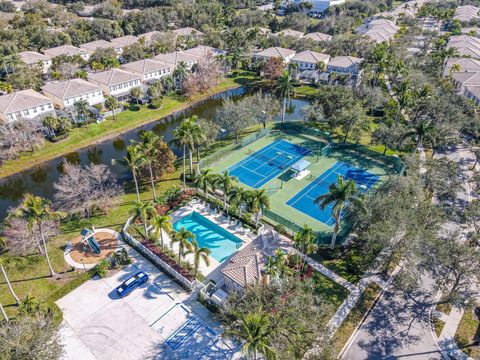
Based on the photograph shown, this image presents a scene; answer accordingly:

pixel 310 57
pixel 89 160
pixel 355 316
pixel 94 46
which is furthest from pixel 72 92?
pixel 355 316

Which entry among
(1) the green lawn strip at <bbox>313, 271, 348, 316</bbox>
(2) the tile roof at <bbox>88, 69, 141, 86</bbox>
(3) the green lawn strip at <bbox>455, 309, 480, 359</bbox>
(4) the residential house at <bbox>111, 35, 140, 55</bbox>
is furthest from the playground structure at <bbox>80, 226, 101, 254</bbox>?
(4) the residential house at <bbox>111, 35, 140, 55</bbox>

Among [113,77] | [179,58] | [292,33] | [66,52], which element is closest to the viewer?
[113,77]

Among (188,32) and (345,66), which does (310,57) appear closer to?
(345,66)

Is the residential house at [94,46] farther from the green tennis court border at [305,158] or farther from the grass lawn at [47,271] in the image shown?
the grass lawn at [47,271]

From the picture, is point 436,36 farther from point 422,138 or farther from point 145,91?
point 145,91

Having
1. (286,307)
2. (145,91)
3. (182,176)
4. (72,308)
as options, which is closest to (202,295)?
(286,307)

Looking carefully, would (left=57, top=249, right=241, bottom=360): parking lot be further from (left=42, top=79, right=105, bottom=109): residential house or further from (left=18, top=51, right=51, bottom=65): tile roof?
(left=18, top=51, right=51, bottom=65): tile roof
